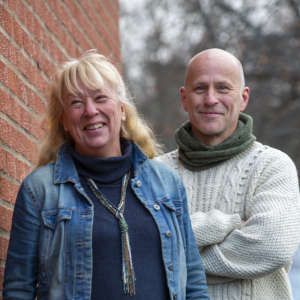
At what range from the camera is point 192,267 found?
237 cm

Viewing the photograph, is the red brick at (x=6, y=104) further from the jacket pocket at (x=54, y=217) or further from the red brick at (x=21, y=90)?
the jacket pocket at (x=54, y=217)

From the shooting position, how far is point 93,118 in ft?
7.34

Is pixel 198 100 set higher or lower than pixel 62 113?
higher

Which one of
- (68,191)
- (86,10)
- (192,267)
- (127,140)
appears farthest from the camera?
(86,10)

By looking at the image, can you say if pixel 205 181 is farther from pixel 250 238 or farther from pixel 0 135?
pixel 0 135

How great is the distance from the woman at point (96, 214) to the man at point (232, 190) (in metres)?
0.31

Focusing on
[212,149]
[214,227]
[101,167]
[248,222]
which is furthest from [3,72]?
[248,222]

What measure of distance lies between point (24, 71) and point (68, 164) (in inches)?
37.3

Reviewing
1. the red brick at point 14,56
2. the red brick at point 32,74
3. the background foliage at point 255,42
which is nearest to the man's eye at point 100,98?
the red brick at point 14,56

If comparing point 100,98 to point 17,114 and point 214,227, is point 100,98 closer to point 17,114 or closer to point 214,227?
point 17,114

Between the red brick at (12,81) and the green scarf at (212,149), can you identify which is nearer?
the red brick at (12,81)

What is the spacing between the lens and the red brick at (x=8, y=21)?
2670mm

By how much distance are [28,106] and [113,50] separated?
2616 mm

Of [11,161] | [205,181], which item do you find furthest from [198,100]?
[11,161]
